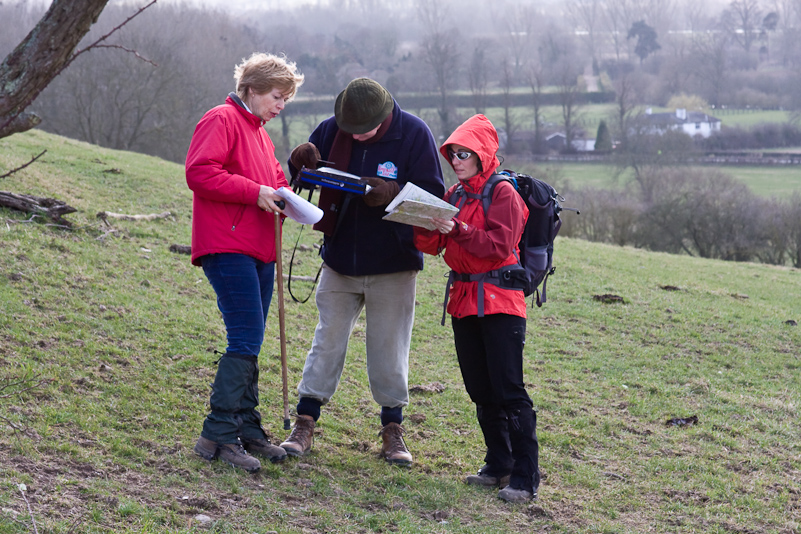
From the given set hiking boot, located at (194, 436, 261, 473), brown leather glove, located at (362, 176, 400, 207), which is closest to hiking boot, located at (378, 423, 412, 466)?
hiking boot, located at (194, 436, 261, 473)

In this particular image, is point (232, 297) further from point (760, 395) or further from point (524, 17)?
point (524, 17)

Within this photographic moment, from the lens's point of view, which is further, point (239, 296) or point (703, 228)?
point (703, 228)

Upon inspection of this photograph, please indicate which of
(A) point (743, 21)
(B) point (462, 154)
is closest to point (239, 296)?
(B) point (462, 154)

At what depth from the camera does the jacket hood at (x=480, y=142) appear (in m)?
3.92

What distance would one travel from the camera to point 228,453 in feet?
12.8

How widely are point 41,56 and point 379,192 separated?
5.94ft

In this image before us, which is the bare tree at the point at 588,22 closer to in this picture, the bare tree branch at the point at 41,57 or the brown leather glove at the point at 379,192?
the brown leather glove at the point at 379,192

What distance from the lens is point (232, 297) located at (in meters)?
3.82

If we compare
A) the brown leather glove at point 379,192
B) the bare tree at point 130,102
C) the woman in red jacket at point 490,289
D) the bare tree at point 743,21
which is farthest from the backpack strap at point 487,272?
the bare tree at point 743,21

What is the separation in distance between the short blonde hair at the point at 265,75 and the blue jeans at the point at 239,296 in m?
0.96

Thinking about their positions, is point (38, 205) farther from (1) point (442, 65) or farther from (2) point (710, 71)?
(2) point (710, 71)

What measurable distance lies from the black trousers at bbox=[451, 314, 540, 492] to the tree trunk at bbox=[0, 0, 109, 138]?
244 cm

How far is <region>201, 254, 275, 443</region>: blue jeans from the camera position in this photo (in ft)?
12.5

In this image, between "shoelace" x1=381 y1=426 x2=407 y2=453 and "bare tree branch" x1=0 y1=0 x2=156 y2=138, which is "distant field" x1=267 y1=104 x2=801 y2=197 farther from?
"bare tree branch" x1=0 y1=0 x2=156 y2=138
